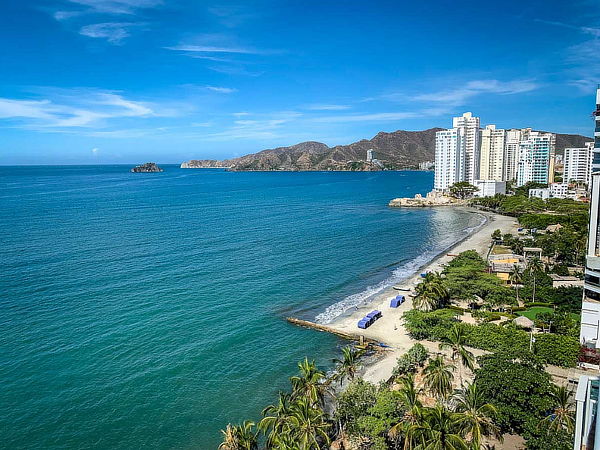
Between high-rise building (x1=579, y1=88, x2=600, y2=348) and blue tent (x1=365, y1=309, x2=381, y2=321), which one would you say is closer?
high-rise building (x1=579, y1=88, x2=600, y2=348)

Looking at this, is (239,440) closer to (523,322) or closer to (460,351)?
(460,351)

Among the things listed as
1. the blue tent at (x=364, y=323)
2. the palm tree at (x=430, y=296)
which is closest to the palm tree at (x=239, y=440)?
the blue tent at (x=364, y=323)

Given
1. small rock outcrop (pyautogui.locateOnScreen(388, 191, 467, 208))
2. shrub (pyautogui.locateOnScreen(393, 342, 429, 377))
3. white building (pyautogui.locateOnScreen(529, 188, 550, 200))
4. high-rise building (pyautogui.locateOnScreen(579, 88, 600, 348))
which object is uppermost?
high-rise building (pyautogui.locateOnScreen(579, 88, 600, 348))

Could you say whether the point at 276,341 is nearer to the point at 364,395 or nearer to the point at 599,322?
the point at 364,395

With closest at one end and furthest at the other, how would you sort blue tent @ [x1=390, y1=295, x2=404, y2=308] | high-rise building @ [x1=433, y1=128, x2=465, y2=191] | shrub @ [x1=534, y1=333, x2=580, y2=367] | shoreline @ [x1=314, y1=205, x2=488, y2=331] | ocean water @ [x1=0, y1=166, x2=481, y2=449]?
ocean water @ [x1=0, y1=166, x2=481, y2=449] → shrub @ [x1=534, y1=333, x2=580, y2=367] → shoreline @ [x1=314, y1=205, x2=488, y2=331] → blue tent @ [x1=390, y1=295, x2=404, y2=308] → high-rise building @ [x1=433, y1=128, x2=465, y2=191]

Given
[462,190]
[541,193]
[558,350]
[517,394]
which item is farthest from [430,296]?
A: [462,190]

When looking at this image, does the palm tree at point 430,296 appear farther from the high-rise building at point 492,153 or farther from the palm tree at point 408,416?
the high-rise building at point 492,153

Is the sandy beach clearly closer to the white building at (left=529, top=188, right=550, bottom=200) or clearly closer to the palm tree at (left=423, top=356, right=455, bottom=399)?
the palm tree at (left=423, top=356, right=455, bottom=399)

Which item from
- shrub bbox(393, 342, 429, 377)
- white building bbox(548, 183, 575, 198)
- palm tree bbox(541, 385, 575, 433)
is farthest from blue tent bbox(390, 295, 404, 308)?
white building bbox(548, 183, 575, 198)
